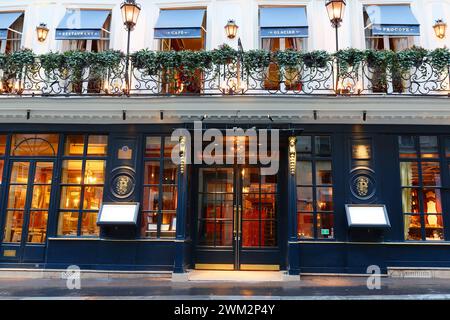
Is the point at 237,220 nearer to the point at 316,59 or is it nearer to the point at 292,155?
the point at 292,155

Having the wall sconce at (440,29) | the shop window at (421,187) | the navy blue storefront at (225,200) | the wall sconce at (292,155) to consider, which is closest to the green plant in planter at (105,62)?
the navy blue storefront at (225,200)

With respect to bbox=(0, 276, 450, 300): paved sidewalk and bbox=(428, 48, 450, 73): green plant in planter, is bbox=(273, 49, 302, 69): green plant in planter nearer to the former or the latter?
bbox=(428, 48, 450, 73): green plant in planter

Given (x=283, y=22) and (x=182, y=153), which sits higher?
(x=283, y=22)

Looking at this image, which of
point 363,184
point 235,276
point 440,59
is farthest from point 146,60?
point 440,59

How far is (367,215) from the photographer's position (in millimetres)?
9539

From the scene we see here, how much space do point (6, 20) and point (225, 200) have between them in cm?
814

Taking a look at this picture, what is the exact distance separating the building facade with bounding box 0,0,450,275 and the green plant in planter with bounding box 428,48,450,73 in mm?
36

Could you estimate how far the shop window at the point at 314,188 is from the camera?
9898 millimetres

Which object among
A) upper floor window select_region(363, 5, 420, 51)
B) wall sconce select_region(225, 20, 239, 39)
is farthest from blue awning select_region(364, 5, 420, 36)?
wall sconce select_region(225, 20, 239, 39)

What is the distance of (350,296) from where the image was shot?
7504 millimetres

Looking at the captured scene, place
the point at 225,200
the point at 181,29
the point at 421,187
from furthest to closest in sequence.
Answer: the point at 181,29
the point at 225,200
the point at 421,187

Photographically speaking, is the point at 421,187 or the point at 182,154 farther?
the point at 421,187
